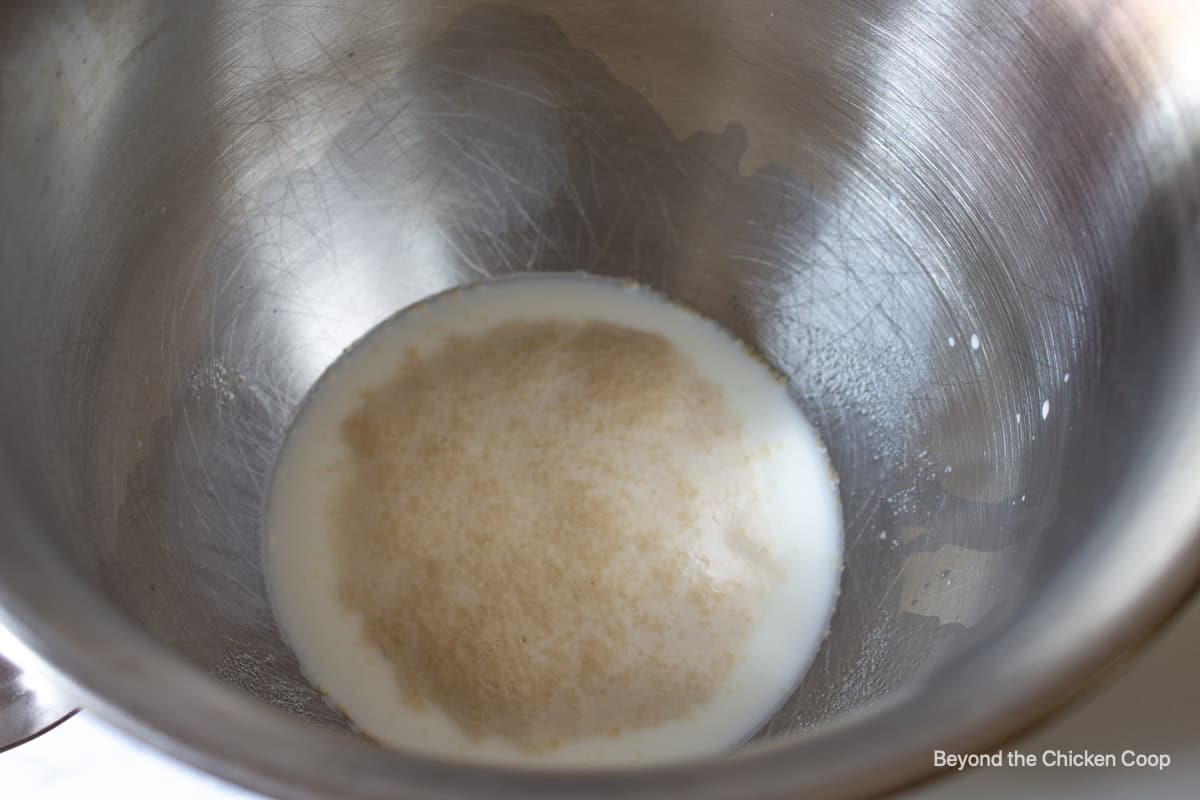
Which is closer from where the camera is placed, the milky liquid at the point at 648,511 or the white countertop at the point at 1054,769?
the white countertop at the point at 1054,769

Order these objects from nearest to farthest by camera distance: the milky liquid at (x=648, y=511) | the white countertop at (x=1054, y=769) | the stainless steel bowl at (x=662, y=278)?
the stainless steel bowl at (x=662, y=278), the white countertop at (x=1054, y=769), the milky liquid at (x=648, y=511)

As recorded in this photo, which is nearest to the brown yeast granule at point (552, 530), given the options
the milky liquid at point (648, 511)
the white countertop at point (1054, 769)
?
the milky liquid at point (648, 511)

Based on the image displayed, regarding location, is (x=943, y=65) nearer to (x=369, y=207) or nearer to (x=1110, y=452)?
(x=1110, y=452)

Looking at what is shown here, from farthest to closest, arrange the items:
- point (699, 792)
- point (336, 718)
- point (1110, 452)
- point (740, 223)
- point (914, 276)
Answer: point (740, 223) < point (914, 276) < point (336, 718) < point (1110, 452) < point (699, 792)

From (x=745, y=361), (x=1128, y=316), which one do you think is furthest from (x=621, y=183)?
(x=1128, y=316)

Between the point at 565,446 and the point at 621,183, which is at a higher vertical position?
the point at 621,183

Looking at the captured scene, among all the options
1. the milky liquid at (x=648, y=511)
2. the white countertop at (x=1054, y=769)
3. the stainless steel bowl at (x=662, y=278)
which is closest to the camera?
the stainless steel bowl at (x=662, y=278)

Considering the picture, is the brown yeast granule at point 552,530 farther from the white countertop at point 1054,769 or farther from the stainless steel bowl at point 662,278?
the white countertop at point 1054,769
